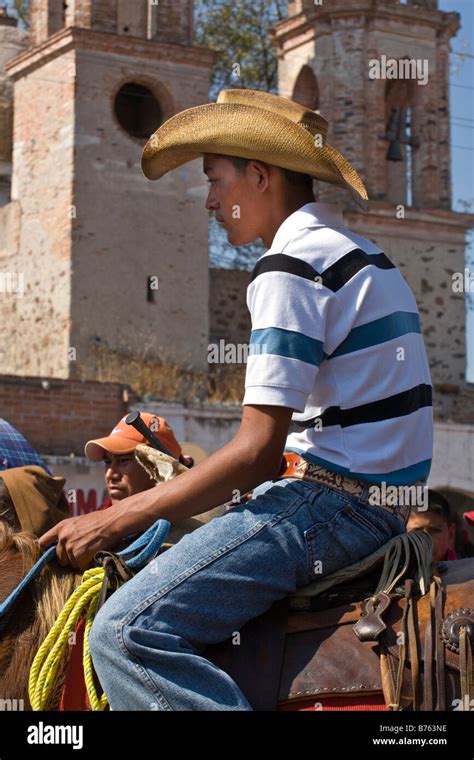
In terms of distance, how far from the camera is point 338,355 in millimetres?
4551

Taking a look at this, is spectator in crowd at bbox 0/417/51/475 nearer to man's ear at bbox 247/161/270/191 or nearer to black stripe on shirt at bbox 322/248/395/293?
man's ear at bbox 247/161/270/191

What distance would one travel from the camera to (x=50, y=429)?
73.8ft

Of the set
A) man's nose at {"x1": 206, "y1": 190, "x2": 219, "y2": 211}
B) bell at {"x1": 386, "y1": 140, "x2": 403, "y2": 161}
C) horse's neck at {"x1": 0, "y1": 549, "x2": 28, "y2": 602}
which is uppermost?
bell at {"x1": 386, "y1": 140, "x2": 403, "y2": 161}

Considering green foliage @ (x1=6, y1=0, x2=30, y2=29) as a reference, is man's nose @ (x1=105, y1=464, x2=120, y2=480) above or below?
below

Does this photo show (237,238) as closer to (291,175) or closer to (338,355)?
(291,175)

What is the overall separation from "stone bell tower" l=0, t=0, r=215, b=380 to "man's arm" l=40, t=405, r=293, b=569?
24.9 m

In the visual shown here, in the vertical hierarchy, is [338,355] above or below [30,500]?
above

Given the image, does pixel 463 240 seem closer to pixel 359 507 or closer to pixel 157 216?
pixel 157 216

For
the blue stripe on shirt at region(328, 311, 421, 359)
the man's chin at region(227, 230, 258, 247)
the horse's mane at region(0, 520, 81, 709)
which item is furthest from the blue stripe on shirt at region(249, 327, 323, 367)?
the horse's mane at region(0, 520, 81, 709)

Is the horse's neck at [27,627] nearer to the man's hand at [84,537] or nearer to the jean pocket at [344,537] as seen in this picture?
the man's hand at [84,537]

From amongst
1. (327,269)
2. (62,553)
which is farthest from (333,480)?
(62,553)

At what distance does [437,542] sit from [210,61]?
24496mm

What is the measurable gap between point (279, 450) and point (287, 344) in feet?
1.06

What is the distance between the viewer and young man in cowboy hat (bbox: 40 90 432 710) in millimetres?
4340
